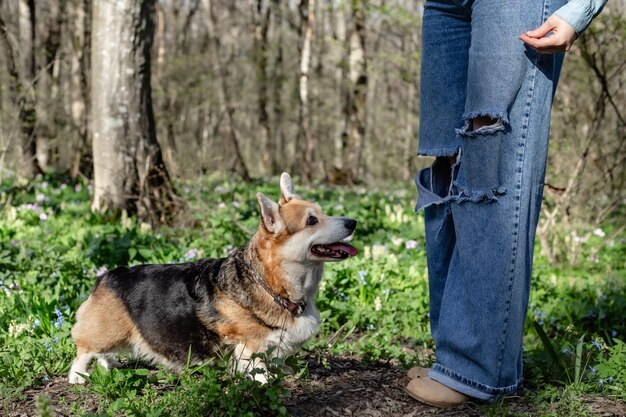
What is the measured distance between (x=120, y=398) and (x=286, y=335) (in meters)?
0.94

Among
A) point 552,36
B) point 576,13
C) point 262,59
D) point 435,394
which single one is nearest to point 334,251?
point 435,394

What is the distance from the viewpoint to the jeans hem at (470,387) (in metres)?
2.91

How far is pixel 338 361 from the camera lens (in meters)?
3.94

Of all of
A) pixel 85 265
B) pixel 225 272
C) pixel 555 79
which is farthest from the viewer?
pixel 85 265

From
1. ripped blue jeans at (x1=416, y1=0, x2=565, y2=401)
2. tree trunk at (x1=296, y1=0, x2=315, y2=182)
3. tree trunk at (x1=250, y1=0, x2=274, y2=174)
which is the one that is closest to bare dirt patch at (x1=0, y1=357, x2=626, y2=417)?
ripped blue jeans at (x1=416, y1=0, x2=565, y2=401)

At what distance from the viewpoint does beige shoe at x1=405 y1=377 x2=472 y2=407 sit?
2.96m

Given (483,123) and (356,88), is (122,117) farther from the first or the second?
(356,88)

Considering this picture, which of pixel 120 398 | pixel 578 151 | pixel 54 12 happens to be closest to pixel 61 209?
pixel 120 398

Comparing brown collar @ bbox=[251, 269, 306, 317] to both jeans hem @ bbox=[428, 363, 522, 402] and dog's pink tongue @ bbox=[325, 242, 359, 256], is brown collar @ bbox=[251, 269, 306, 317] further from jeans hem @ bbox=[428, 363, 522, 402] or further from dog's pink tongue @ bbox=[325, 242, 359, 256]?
jeans hem @ bbox=[428, 363, 522, 402]

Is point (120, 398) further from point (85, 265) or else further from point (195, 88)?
point (195, 88)

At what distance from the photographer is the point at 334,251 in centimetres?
372

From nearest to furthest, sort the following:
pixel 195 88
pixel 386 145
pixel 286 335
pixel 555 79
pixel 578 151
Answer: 1. pixel 555 79
2. pixel 286 335
3. pixel 578 151
4. pixel 195 88
5. pixel 386 145

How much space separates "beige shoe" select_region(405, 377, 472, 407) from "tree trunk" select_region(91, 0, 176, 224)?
5238 millimetres

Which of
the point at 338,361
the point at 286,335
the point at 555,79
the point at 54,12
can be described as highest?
the point at 54,12
